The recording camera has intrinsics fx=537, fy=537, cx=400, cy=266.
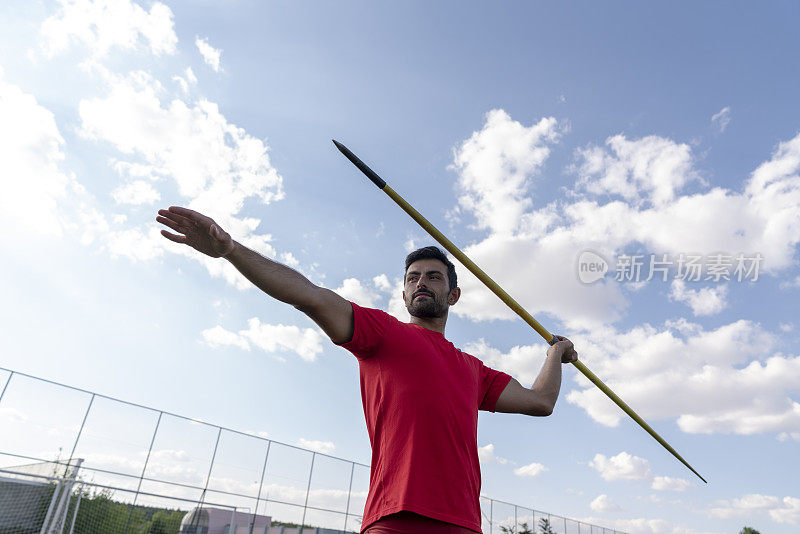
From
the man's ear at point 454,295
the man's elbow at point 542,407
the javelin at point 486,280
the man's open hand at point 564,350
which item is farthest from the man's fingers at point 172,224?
the man's open hand at point 564,350

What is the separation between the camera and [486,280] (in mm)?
3273

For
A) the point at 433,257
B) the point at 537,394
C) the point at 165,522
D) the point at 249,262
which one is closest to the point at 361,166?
the point at 433,257

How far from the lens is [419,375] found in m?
2.11

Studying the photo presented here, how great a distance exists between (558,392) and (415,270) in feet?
3.54

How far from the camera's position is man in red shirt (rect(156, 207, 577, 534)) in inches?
73.0

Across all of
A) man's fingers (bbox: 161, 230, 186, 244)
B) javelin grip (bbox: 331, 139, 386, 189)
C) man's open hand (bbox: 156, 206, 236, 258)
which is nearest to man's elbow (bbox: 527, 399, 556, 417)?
javelin grip (bbox: 331, 139, 386, 189)

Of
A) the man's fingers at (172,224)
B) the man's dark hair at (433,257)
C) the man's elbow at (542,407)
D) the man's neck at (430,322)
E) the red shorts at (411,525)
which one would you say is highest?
the man's dark hair at (433,257)

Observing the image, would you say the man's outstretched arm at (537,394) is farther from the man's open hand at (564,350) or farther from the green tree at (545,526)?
the green tree at (545,526)

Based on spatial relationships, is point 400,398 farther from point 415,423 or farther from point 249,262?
point 249,262

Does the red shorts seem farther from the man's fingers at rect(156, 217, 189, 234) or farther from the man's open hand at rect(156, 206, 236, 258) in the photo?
the man's fingers at rect(156, 217, 189, 234)

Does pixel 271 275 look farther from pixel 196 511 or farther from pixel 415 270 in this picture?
pixel 196 511

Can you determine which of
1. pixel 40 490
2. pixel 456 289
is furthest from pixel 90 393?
pixel 456 289

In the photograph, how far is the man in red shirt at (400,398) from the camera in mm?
1855

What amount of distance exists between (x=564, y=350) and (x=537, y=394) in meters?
0.58
